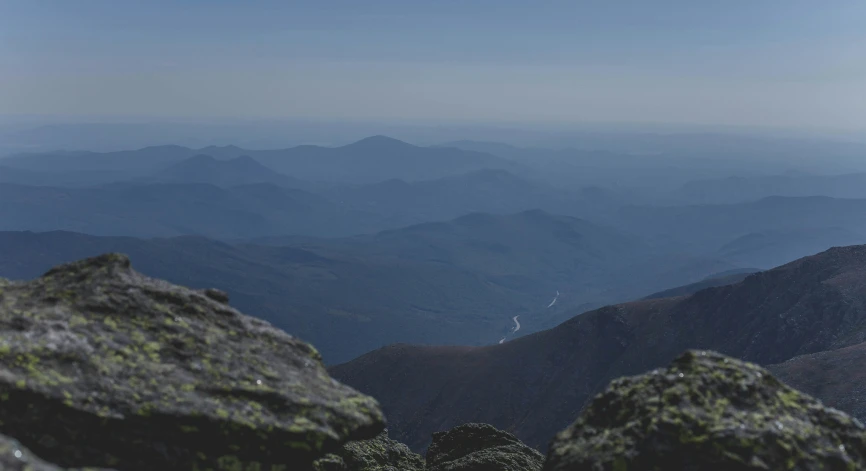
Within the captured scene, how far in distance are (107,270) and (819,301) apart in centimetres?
16396

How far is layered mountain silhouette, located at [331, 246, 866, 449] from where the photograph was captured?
143 metres

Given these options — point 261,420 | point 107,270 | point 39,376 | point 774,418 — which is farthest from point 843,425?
point 107,270

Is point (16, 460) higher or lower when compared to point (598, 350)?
higher

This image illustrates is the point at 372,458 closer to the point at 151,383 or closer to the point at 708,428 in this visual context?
the point at 151,383

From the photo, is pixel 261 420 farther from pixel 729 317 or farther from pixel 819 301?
pixel 729 317

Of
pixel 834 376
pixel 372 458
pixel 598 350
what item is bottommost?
pixel 598 350

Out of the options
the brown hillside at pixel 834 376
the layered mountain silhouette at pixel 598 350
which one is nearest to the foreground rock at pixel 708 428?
the brown hillside at pixel 834 376

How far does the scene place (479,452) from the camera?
25172 millimetres

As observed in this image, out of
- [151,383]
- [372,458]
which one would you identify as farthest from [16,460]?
[372,458]

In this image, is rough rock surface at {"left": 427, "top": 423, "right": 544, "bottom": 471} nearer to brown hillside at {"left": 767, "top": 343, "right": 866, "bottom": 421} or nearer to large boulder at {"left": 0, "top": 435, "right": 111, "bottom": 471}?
large boulder at {"left": 0, "top": 435, "right": 111, "bottom": 471}

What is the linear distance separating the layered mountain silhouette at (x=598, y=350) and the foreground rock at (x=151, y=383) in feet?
436

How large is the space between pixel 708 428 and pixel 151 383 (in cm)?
1027

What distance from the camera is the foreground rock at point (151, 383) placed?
998 centimetres

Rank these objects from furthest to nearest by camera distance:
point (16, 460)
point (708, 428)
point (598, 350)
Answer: point (598, 350), point (708, 428), point (16, 460)
